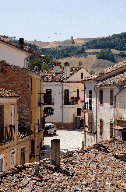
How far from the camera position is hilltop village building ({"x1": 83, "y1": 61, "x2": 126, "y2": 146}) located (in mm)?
23094

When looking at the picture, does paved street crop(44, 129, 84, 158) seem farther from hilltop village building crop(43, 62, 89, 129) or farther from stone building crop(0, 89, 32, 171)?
stone building crop(0, 89, 32, 171)

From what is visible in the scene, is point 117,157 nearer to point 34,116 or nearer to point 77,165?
point 77,165

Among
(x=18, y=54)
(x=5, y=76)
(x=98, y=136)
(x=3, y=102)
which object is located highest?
(x=18, y=54)

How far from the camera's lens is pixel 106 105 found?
25453mm

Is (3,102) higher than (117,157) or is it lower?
higher

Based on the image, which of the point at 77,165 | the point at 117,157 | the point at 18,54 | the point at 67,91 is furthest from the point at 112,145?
the point at 67,91

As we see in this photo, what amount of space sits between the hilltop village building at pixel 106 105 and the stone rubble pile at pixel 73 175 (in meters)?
11.0

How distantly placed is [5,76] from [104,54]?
132381 mm

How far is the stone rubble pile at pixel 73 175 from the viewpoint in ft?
27.5

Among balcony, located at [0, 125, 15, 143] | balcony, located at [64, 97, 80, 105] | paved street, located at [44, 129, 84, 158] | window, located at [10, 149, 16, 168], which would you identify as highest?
balcony, located at [64, 97, 80, 105]

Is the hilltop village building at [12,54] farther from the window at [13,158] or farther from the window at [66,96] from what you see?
the window at [66,96]

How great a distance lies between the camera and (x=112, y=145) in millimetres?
14516

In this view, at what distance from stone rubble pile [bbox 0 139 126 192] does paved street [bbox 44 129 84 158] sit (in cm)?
1409

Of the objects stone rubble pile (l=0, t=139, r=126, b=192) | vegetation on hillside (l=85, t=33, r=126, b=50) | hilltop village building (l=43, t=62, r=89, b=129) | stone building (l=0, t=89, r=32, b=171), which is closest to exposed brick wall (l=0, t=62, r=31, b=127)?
stone building (l=0, t=89, r=32, b=171)
